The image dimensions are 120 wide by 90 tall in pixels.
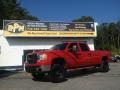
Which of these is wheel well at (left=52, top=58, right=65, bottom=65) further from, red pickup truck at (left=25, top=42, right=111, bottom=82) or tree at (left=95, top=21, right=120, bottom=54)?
tree at (left=95, top=21, right=120, bottom=54)

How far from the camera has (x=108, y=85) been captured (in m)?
16.1

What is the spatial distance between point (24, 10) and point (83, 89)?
76.1m

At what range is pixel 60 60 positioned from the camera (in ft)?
60.6

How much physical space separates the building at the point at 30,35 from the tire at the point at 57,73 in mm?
13866

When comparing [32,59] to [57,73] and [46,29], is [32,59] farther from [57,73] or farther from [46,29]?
[46,29]

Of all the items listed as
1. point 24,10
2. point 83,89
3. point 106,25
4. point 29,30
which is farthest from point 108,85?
point 106,25

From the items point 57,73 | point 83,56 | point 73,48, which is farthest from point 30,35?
point 57,73

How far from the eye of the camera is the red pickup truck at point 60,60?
1753 cm

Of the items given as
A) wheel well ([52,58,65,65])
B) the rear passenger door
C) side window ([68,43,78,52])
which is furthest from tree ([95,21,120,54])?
wheel well ([52,58,65,65])

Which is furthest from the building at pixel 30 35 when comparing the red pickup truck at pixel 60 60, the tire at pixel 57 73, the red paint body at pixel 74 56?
the tire at pixel 57 73

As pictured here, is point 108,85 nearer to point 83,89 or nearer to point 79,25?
point 83,89

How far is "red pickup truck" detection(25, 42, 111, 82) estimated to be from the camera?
690 inches

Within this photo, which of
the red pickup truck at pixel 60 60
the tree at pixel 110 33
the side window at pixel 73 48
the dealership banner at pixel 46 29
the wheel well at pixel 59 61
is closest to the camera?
the red pickup truck at pixel 60 60

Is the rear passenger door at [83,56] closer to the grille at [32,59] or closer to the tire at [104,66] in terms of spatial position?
the tire at [104,66]
